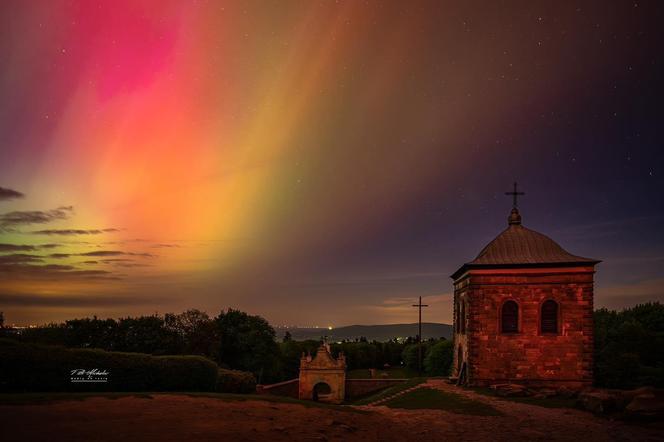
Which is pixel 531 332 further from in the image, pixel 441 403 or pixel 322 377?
pixel 322 377

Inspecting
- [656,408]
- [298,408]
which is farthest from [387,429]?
[656,408]

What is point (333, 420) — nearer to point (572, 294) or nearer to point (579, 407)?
point (579, 407)

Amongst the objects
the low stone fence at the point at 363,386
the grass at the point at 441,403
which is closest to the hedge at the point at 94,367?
the grass at the point at 441,403

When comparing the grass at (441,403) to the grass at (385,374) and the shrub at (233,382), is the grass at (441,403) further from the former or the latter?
the grass at (385,374)

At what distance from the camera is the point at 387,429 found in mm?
20719

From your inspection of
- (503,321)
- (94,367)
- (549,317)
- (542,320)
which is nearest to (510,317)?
(503,321)

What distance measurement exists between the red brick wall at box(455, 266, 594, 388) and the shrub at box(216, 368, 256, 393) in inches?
634

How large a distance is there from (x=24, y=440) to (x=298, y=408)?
12092 millimetres

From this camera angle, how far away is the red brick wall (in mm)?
33906

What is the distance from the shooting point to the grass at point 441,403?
980 inches

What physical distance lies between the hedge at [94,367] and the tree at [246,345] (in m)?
28.3

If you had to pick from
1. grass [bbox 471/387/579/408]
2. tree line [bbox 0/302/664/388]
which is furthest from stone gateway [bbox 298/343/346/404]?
grass [bbox 471/387/579/408]

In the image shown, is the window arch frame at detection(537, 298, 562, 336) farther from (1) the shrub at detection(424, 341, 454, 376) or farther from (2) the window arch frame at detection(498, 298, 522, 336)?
(1) the shrub at detection(424, 341, 454, 376)

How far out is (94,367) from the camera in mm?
22062
